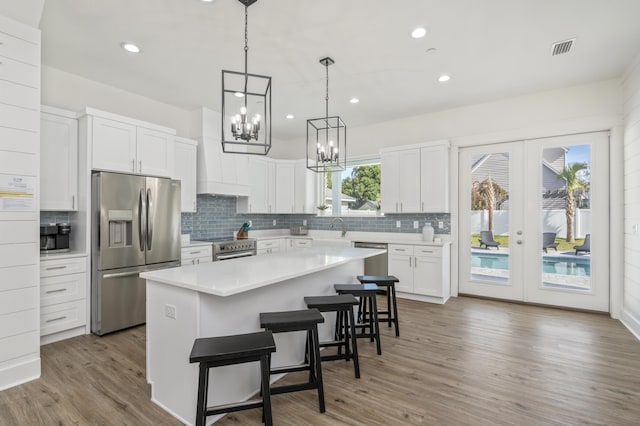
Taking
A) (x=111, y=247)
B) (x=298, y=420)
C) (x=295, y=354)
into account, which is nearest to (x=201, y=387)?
(x=298, y=420)

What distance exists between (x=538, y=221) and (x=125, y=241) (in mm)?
5434

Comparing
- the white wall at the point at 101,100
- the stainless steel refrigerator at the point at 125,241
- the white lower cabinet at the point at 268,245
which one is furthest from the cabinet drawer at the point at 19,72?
the white lower cabinet at the point at 268,245

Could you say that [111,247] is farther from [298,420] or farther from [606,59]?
[606,59]

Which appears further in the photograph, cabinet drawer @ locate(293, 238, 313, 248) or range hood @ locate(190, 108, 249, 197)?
cabinet drawer @ locate(293, 238, 313, 248)

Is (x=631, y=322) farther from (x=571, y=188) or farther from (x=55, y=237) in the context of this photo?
(x=55, y=237)

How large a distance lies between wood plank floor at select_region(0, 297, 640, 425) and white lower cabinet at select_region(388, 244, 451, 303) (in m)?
1.02

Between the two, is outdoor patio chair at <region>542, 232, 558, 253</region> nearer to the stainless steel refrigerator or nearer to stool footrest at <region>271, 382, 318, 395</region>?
stool footrest at <region>271, 382, 318, 395</region>

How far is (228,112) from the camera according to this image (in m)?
5.20

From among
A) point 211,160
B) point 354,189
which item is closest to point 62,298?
point 211,160

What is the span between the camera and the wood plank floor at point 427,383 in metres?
2.05

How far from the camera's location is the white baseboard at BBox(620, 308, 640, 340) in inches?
133

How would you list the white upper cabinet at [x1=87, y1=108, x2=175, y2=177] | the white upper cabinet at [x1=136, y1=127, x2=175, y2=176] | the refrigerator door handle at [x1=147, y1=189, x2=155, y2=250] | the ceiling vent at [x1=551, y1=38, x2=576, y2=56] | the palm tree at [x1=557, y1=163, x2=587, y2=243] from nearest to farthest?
the ceiling vent at [x1=551, y1=38, x2=576, y2=56] → the white upper cabinet at [x1=87, y1=108, x2=175, y2=177] → the refrigerator door handle at [x1=147, y1=189, x2=155, y2=250] → the white upper cabinet at [x1=136, y1=127, x2=175, y2=176] → the palm tree at [x1=557, y1=163, x2=587, y2=243]

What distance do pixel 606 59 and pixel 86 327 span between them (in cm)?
647

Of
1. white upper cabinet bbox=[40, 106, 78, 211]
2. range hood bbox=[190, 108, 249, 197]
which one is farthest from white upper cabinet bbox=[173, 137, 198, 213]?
white upper cabinet bbox=[40, 106, 78, 211]
